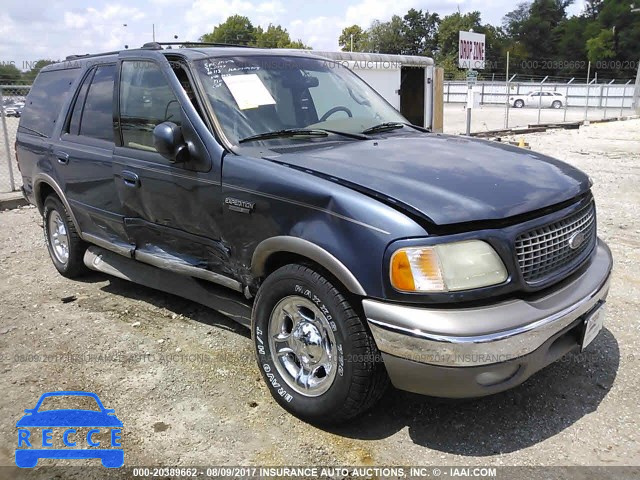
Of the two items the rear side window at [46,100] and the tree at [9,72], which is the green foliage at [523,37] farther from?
the rear side window at [46,100]

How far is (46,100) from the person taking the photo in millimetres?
5598

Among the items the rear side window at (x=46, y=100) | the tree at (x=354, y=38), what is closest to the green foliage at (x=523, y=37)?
the tree at (x=354, y=38)

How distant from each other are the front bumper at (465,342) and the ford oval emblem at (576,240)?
40 cm

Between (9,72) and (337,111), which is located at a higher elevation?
(9,72)

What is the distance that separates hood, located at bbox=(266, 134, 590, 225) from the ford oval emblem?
0.21 m

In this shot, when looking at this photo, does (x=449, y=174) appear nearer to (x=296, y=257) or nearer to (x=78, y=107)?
(x=296, y=257)

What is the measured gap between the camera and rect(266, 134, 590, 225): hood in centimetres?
270

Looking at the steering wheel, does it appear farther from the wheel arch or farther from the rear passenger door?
the rear passenger door

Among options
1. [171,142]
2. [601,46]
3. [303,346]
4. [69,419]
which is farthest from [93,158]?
[601,46]

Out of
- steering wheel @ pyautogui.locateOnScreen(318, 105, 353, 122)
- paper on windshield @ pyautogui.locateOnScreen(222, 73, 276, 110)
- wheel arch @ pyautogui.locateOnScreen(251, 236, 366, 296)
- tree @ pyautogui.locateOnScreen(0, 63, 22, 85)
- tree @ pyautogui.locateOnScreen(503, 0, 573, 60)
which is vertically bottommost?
wheel arch @ pyautogui.locateOnScreen(251, 236, 366, 296)

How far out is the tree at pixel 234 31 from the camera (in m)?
100

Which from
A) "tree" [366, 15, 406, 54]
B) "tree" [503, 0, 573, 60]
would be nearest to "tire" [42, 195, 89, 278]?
"tree" [503, 0, 573, 60]

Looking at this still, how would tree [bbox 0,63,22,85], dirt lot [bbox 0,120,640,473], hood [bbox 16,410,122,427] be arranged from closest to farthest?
1. dirt lot [bbox 0,120,640,473]
2. hood [bbox 16,410,122,427]
3. tree [bbox 0,63,22,85]

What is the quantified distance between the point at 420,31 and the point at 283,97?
108708mm
